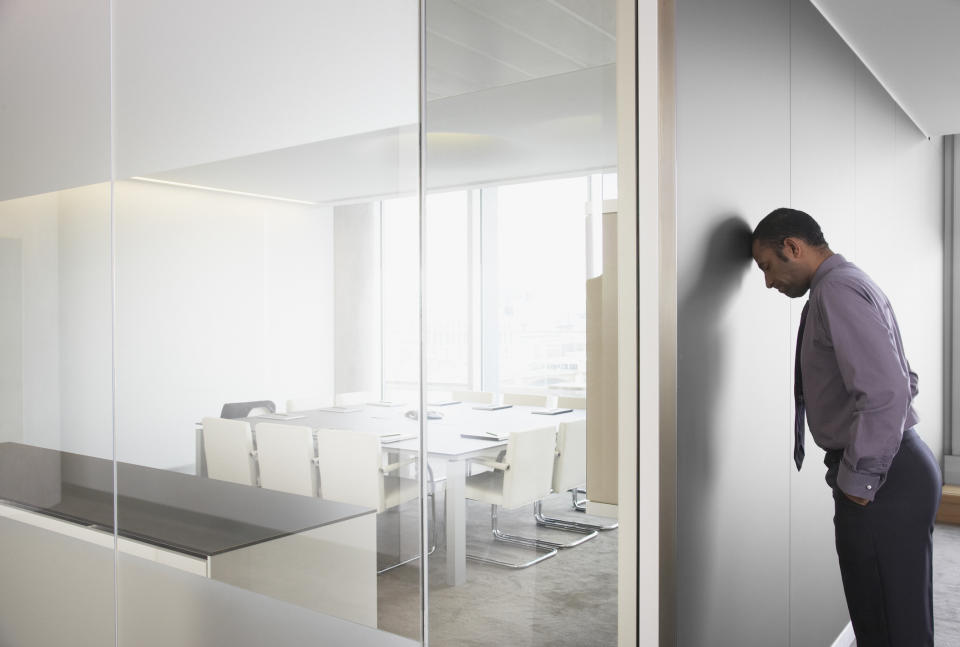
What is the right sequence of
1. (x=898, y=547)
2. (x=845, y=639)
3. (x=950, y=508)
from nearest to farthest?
(x=898, y=547)
(x=845, y=639)
(x=950, y=508)

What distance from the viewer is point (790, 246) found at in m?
2.32

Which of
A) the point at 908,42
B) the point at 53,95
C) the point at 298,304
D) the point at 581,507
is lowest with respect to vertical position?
the point at 581,507

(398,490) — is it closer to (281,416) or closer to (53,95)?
(281,416)

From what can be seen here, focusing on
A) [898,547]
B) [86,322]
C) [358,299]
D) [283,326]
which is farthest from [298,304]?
[898,547]

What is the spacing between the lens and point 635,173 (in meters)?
2.01

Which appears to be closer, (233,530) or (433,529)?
(433,529)

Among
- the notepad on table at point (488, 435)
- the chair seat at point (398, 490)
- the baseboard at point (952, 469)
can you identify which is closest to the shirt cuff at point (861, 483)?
the notepad on table at point (488, 435)

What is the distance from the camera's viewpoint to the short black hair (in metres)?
2.32

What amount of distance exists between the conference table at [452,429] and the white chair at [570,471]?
0.13 ft

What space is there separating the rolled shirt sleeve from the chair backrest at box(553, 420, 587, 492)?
2.66ft

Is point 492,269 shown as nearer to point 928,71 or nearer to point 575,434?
point 575,434

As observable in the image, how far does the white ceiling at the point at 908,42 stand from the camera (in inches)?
126

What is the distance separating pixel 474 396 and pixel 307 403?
0.53 metres

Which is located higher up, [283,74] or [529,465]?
[283,74]
